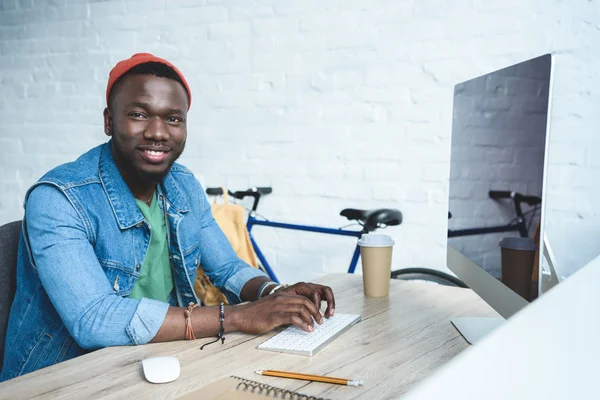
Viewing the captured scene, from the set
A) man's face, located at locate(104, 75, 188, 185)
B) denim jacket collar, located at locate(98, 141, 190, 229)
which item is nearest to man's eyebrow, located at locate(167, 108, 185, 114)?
man's face, located at locate(104, 75, 188, 185)

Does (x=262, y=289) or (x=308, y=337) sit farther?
(x=262, y=289)

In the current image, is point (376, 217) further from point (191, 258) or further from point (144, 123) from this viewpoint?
point (144, 123)

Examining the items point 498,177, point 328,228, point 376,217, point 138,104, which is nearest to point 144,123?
point 138,104

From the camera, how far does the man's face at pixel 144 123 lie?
4.02ft

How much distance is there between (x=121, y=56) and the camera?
293cm

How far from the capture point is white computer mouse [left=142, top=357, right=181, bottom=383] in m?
0.79

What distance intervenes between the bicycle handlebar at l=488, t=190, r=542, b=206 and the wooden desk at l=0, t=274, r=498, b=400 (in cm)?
27

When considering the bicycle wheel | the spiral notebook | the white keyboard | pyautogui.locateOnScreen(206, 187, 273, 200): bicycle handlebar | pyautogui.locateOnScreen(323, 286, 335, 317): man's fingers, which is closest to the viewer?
the spiral notebook

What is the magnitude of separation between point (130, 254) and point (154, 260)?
0.41 feet

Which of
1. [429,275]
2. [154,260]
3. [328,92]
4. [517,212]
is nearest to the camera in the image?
[517,212]

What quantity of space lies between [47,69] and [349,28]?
1.74 metres

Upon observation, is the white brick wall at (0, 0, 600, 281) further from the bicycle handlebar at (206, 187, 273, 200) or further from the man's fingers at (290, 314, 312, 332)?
the man's fingers at (290, 314, 312, 332)

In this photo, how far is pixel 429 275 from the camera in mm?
2287

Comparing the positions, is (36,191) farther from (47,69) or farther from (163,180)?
(47,69)
